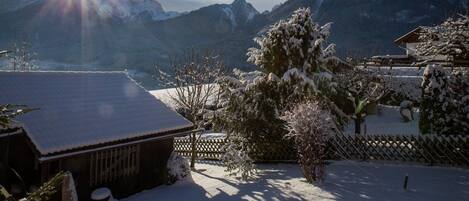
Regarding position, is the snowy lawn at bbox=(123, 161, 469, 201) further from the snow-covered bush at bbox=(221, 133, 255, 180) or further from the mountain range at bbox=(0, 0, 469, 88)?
the mountain range at bbox=(0, 0, 469, 88)

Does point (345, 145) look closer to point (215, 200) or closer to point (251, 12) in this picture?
point (215, 200)

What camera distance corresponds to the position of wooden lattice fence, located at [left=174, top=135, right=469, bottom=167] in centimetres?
1337

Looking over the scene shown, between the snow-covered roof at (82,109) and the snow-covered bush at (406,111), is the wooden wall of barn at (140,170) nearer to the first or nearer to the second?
the snow-covered roof at (82,109)

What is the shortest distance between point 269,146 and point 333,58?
490cm

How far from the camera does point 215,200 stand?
11.4 meters

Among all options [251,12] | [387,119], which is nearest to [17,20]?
[251,12]

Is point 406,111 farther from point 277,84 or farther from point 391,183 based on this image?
point 391,183

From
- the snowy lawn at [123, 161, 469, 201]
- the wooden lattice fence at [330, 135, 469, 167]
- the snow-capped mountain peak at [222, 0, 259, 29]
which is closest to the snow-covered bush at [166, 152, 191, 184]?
the snowy lawn at [123, 161, 469, 201]

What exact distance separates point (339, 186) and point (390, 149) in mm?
4101

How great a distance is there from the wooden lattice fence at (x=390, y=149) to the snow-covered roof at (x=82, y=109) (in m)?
3.88

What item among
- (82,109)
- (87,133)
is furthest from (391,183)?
(82,109)

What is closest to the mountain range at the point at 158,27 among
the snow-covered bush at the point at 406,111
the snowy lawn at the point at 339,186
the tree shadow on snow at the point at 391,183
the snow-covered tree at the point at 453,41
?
the snow-covered bush at the point at 406,111

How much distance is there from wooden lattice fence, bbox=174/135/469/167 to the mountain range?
3242 inches

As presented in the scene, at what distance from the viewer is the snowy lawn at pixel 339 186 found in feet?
34.5
